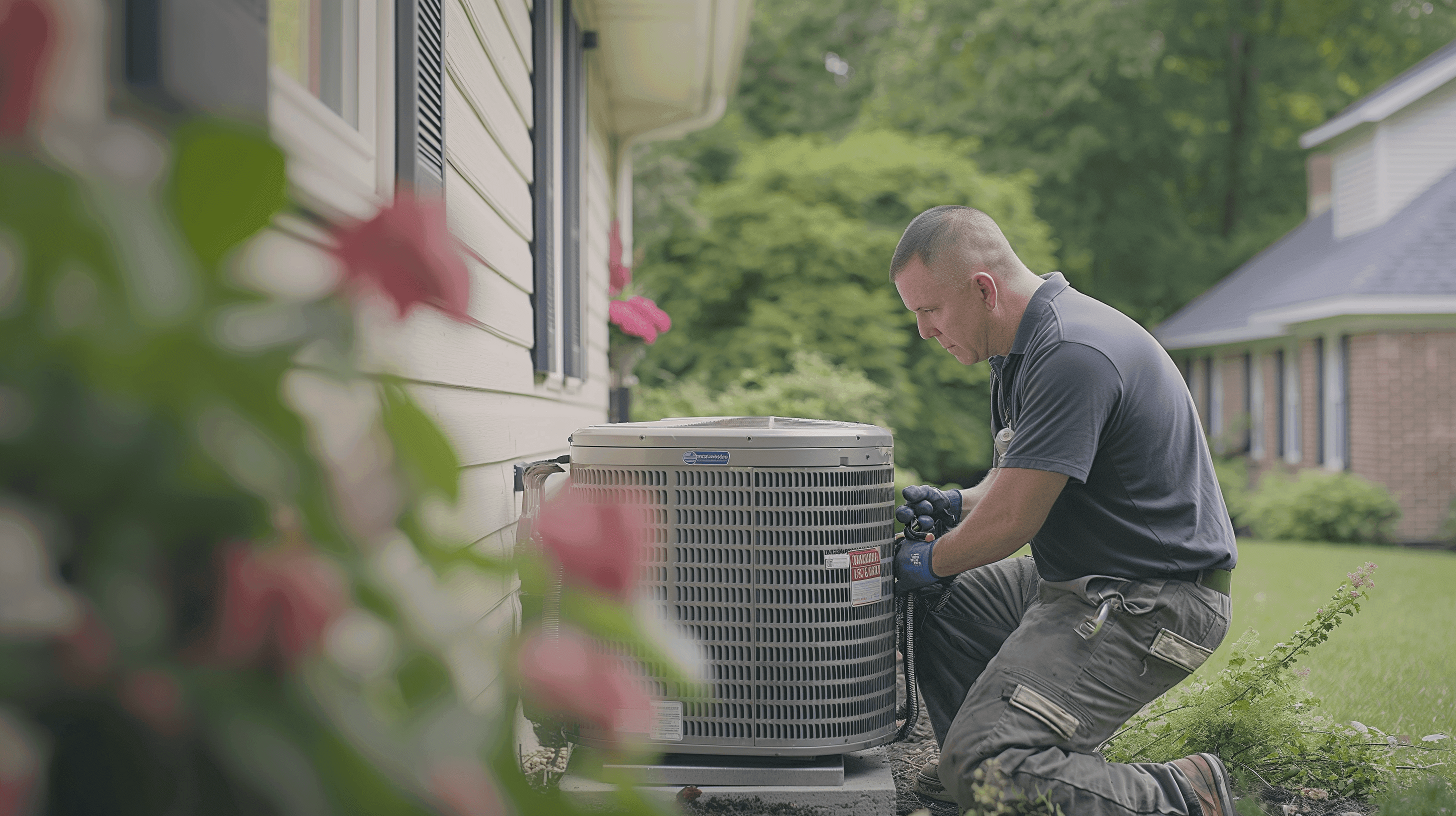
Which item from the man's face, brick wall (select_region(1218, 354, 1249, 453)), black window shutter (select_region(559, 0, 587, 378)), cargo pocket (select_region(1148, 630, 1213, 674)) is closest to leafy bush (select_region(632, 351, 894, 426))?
black window shutter (select_region(559, 0, 587, 378))

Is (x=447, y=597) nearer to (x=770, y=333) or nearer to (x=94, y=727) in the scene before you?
(x=94, y=727)

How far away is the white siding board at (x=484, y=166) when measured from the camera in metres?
2.38

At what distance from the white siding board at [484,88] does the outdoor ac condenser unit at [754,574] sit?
100 cm

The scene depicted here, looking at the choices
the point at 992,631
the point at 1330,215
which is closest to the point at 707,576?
the point at 992,631

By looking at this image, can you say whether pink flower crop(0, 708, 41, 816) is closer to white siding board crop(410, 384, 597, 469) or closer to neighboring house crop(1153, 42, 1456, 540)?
white siding board crop(410, 384, 597, 469)

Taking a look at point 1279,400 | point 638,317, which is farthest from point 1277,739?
point 1279,400

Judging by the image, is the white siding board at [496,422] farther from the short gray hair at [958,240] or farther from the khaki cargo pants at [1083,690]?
the khaki cargo pants at [1083,690]

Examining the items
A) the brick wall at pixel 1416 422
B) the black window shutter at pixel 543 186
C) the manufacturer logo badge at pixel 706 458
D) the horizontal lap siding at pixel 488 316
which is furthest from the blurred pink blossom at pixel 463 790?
the brick wall at pixel 1416 422

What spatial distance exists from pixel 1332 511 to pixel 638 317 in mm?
9400

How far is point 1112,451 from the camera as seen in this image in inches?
92.2

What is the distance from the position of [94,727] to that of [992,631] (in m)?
2.43

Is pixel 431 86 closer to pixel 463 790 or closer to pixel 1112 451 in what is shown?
pixel 1112 451

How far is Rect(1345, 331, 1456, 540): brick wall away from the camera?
39.4ft

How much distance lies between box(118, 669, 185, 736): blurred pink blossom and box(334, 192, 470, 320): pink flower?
24 cm
